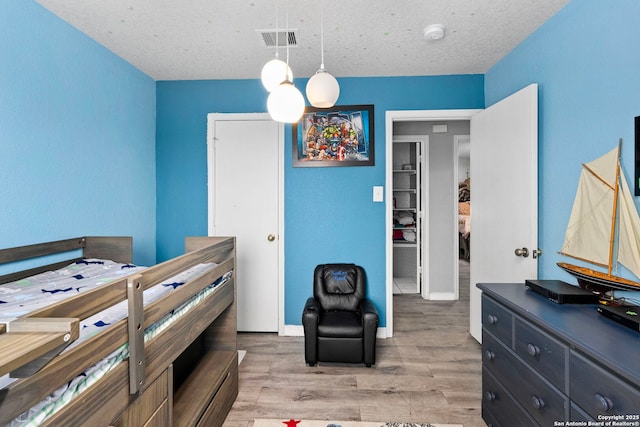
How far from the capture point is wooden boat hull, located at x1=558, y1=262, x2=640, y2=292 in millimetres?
1476

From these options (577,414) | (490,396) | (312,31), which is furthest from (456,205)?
(577,414)

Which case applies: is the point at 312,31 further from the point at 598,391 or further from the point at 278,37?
the point at 598,391

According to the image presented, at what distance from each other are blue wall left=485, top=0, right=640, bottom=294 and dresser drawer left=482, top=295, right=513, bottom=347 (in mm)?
579

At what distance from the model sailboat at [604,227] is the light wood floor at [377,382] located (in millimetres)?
1079

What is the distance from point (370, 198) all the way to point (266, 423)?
2.00 meters

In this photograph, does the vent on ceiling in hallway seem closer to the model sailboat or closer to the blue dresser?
the model sailboat

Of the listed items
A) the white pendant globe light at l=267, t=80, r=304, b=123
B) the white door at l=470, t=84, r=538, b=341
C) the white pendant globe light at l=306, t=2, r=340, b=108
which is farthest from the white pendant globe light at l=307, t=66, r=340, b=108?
the white door at l=470, t=84, r=538, b=341

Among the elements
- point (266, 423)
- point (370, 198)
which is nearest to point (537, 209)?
point (370, 198)

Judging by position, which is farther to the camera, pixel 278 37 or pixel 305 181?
pixel 305 181

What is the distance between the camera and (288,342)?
298 centimetres

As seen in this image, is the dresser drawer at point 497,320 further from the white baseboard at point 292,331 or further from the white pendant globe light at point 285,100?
the white baseboard at point 292,331

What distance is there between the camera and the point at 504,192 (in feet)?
8.19

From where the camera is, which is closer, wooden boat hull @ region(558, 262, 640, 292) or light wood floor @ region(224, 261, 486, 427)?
wooden boat hull @ region(558, 262, 640, 292)

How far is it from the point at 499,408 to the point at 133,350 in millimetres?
1780
